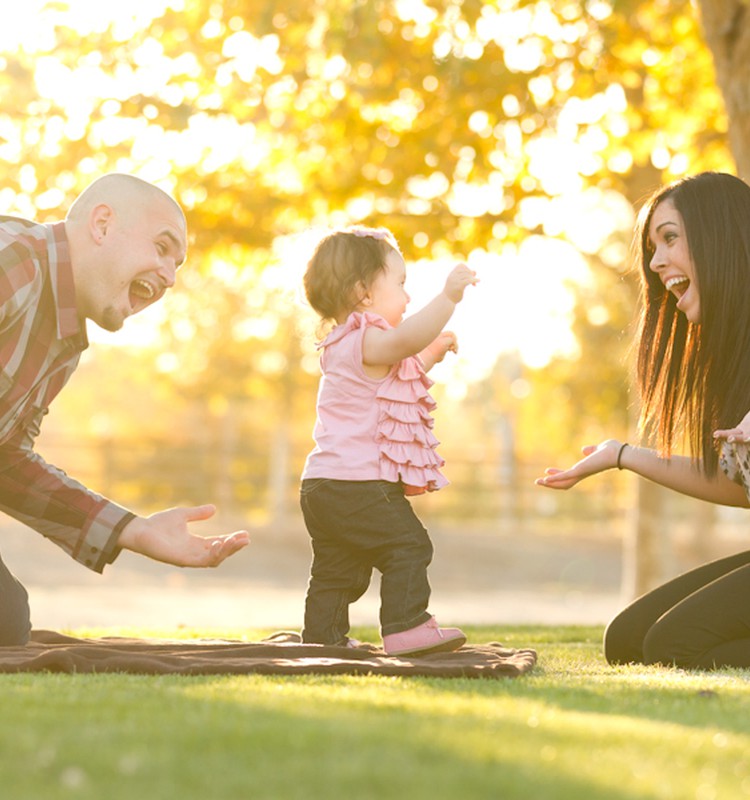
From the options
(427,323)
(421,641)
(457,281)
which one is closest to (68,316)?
(427,323)

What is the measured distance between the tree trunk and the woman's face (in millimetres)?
2897

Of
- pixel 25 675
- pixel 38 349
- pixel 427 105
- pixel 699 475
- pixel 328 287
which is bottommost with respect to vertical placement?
pixel 25 675

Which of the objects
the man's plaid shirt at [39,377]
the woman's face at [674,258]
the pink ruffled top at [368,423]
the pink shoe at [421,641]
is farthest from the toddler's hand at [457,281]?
the man's plaid shirt at [39,377]

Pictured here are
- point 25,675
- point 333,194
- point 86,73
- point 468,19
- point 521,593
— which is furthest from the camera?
point 521,593

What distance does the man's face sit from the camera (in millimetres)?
4312

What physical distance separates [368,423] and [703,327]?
3.93 feet

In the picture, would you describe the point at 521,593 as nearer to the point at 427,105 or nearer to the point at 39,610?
the point at 39,610

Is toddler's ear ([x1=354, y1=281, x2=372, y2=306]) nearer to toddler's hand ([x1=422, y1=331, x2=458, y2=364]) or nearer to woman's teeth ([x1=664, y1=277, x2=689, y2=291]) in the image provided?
toddler's hand ([x1=422, y1=331, x2=458, y2=364])

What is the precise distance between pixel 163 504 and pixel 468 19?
15.7 meters

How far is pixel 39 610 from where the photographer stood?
12578 millimetres

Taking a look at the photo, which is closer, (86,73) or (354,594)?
(354,594)

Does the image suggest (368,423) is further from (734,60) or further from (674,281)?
(734,60)

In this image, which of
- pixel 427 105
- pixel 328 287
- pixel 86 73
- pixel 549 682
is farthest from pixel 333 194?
pixel 549 682

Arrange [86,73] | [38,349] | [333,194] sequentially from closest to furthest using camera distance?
[38,349] → [86,73] → [333,194]
